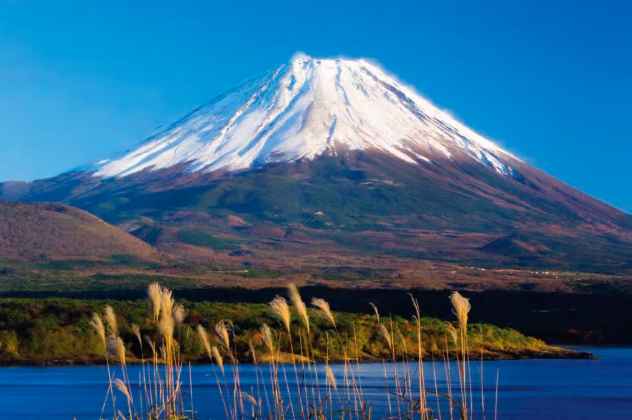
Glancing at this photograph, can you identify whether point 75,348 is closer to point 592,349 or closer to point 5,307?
point 5,307

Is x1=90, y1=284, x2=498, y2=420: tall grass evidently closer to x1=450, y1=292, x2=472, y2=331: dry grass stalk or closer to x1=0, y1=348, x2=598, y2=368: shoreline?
x1=450, y1=292, x2=472, y2=331: dry grass stalk

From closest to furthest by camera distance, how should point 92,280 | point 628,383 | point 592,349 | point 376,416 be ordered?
point 376,416 < point 628,383 < point 592,349 < point 92,280

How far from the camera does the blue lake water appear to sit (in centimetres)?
2984

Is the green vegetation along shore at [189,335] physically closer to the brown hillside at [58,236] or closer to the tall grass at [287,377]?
the tall grass at [287,377]

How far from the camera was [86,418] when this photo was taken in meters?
28.2

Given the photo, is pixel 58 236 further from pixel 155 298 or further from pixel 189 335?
pixel 155 298

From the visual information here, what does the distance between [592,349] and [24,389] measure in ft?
94.5

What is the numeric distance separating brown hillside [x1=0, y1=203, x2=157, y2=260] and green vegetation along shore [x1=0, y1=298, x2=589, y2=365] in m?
80.5

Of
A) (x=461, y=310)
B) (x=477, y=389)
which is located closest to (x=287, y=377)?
(x=477, y=389)

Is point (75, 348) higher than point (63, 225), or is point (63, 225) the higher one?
point (63, 225)

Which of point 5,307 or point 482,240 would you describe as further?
point 482,240

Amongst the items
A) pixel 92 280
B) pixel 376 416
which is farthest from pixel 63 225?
pixel 376 416

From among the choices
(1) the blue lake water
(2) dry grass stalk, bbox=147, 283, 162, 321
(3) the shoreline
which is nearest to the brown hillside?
(3) the shoreline

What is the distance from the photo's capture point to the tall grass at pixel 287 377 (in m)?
15.3
